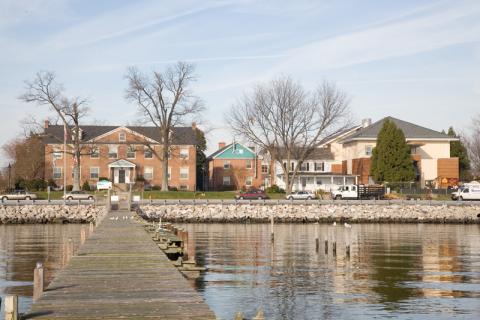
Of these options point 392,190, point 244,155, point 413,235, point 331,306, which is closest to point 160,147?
point 244,155

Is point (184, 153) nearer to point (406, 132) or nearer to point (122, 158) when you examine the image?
point (122, 158)

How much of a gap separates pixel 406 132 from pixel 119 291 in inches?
3722

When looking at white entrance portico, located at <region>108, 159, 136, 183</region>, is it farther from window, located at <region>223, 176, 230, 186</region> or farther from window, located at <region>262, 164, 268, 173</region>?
window, located at <region>262, 164, 268, 173</region>

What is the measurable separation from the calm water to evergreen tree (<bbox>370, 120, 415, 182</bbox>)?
37.3 metres

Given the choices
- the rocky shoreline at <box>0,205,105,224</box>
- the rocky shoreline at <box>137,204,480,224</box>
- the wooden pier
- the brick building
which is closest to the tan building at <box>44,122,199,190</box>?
the brick building

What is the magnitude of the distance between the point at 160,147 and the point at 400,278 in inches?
2987

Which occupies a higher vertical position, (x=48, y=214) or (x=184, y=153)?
(x=184, y=153)

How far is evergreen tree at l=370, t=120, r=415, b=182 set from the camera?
96312 millimetres

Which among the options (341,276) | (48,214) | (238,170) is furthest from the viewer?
(238,170)

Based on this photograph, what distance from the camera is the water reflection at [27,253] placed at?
2908 centimetres

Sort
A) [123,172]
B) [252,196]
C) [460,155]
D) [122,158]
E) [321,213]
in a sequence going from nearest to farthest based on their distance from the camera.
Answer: [321,213] < [252,196] < [123,172] < [122,158] < [460,155]

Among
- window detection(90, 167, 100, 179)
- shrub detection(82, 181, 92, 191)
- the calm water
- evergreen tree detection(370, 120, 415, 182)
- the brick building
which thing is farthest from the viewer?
the brick building

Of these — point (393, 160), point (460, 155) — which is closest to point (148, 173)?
point (393, 160)

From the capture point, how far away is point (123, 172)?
106 m
